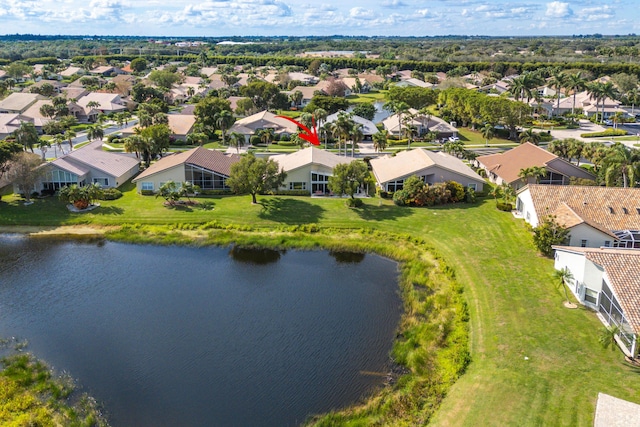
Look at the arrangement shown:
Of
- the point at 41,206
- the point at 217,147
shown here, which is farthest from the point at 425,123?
the point at 41,206

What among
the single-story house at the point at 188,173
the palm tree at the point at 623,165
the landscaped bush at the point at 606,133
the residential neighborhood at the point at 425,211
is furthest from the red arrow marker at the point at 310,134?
the landscaped bush at the point at 606,133

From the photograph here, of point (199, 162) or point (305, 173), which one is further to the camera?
point (199, 162)

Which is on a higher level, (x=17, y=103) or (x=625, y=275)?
(x=17, y=103)

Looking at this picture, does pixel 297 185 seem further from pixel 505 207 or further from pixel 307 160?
pixel 505 207

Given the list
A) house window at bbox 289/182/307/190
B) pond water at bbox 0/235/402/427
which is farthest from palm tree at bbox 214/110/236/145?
pond water at bbox 0/235/402/427

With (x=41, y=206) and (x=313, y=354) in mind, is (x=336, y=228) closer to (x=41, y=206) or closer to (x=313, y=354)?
(x=313, y=354)

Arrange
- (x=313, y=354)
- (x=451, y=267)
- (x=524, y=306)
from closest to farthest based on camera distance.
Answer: (x=313, y=354) → (x=524, y=306) → (x=451, y=267)

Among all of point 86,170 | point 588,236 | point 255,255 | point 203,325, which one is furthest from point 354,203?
point 86,170
